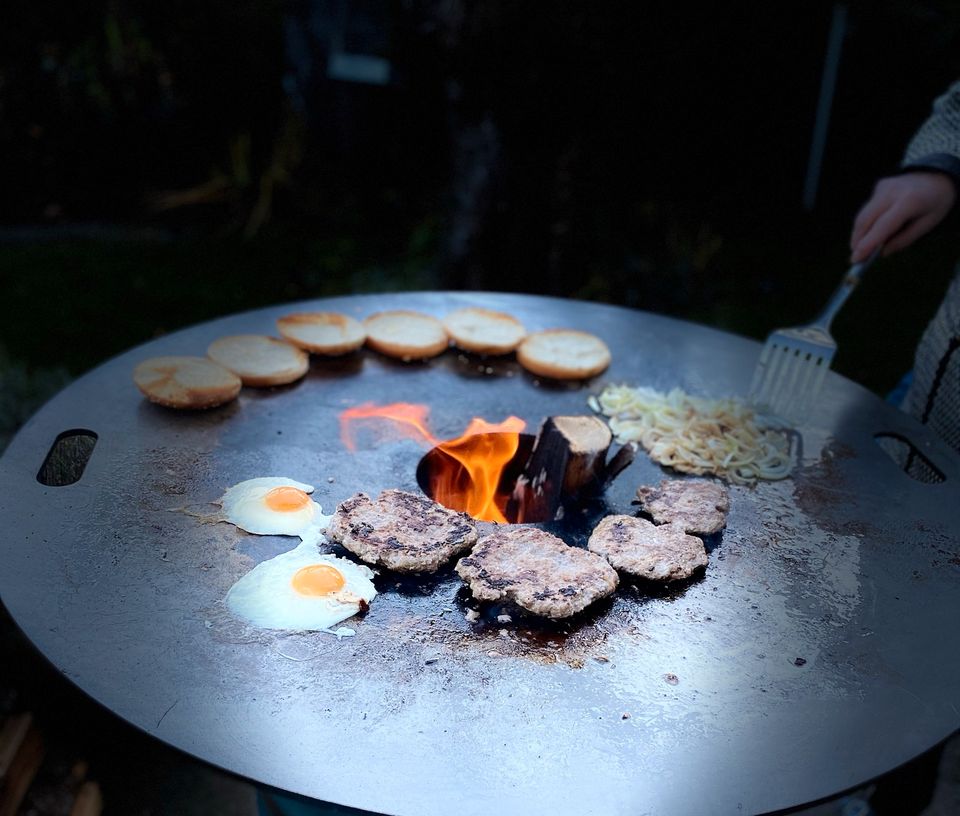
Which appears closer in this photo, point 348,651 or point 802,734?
point 802,734

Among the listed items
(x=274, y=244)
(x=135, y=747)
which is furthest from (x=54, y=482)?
(x=274, y=244)

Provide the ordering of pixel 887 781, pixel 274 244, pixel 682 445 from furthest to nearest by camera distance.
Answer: pixel 274 244
pixel 887 781
pixel 682 445

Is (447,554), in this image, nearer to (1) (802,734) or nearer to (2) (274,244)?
(1) (802,734)

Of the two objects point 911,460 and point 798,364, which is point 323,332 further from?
point 911,460

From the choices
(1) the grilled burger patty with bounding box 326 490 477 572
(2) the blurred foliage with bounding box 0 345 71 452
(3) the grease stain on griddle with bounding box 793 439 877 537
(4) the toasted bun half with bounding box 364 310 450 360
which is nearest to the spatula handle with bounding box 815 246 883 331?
(3) the grease stain on griddle with bounding box 793 439 877 537

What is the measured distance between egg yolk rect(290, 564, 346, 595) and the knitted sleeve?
3002 mm

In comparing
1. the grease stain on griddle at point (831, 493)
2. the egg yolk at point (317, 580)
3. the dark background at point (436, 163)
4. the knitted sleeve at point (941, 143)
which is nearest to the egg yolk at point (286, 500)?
the egg yolk at point (317, 580)

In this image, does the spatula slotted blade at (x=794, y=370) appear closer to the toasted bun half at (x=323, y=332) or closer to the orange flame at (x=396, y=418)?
the orange flame at (x=396, y=418)

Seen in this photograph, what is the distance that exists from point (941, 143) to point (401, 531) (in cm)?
304

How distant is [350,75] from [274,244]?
7.48 feet

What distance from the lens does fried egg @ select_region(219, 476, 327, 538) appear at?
8.15ft

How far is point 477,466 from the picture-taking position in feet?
10.3

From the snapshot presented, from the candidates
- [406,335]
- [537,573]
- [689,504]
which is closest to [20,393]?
[406,335]

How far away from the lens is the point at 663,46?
330 inches
